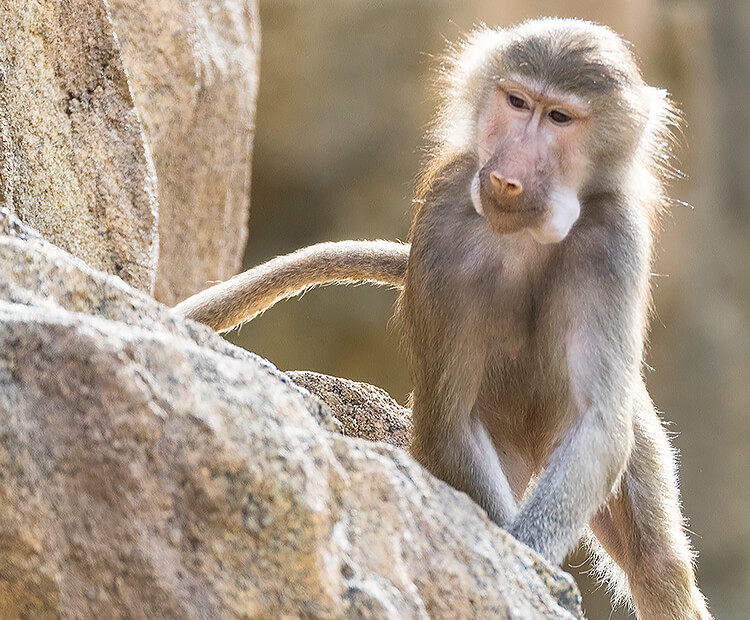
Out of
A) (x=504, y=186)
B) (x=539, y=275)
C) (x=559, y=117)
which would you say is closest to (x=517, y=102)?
(x=559, y=117)

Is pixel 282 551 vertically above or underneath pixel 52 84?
underneath

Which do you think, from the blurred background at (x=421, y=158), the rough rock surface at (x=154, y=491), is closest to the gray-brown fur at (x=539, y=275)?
the rough rock surface at (x=154, y=491)

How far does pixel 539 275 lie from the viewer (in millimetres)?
2486

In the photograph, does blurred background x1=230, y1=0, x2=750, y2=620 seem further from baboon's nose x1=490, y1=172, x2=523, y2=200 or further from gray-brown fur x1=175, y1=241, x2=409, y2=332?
baboon's nose x1=490, y1=172, x2=523, y2=200

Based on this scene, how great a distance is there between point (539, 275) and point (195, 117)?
233cm

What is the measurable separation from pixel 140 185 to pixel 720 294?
16.4 ft

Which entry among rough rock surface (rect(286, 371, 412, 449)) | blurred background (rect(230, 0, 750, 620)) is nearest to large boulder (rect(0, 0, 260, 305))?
rough rock surface (rect(286, 371, 412, 449))

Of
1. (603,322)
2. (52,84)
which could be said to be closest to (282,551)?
(603,322)

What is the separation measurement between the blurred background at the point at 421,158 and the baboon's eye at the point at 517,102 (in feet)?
13.9

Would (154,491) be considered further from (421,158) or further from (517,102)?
(421,158)

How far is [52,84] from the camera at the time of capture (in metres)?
2.68

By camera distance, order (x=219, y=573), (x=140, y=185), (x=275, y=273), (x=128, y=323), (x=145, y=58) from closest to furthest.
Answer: (x=219, y=573) < (x=128, y=323) < (x=140, y=185) < (x=275, y=273) < (x=145, y=58)

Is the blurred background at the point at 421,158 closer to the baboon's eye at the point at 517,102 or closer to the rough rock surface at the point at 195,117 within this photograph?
the rough rock surface at the point at 195,117

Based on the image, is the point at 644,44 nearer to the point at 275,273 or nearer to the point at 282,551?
the point at 275,273
